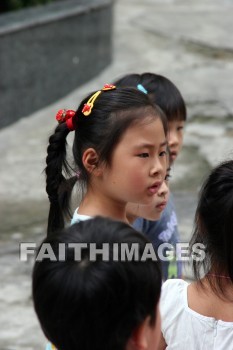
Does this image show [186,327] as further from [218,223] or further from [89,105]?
[89,105]

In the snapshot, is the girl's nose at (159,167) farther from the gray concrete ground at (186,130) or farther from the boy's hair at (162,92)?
the gray concrete ground at (186,130)

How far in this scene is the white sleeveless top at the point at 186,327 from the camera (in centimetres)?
200

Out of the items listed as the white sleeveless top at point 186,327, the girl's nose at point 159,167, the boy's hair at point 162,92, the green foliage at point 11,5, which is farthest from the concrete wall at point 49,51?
the white sleeveless top at point 186,327

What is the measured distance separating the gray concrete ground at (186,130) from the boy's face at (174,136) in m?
1.11

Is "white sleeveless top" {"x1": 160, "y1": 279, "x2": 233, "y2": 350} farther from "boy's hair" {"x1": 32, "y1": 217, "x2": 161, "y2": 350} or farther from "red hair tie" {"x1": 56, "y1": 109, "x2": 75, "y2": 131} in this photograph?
"red hair tie" {"x1": 56, "y1": 109, "x2": 75, "y2": 131}

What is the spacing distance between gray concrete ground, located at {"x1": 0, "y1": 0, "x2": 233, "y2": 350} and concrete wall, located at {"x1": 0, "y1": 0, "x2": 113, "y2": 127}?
0.12 metres

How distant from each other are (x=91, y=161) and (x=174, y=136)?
705 millimetres

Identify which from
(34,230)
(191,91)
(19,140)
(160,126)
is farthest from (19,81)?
(160,126)

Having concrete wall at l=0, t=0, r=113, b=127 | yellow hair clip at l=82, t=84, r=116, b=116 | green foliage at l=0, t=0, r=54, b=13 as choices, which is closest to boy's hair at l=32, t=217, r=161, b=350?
yellow hair clip at l=82, t=84, r=116, b=116

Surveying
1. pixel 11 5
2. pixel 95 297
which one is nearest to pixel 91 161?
pixel 95 297

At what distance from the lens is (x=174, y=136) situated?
126 inches

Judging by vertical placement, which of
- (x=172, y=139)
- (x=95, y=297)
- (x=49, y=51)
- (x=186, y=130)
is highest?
(x=95, y=297)

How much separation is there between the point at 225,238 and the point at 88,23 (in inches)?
242

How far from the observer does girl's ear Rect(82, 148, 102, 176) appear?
2545 mm
